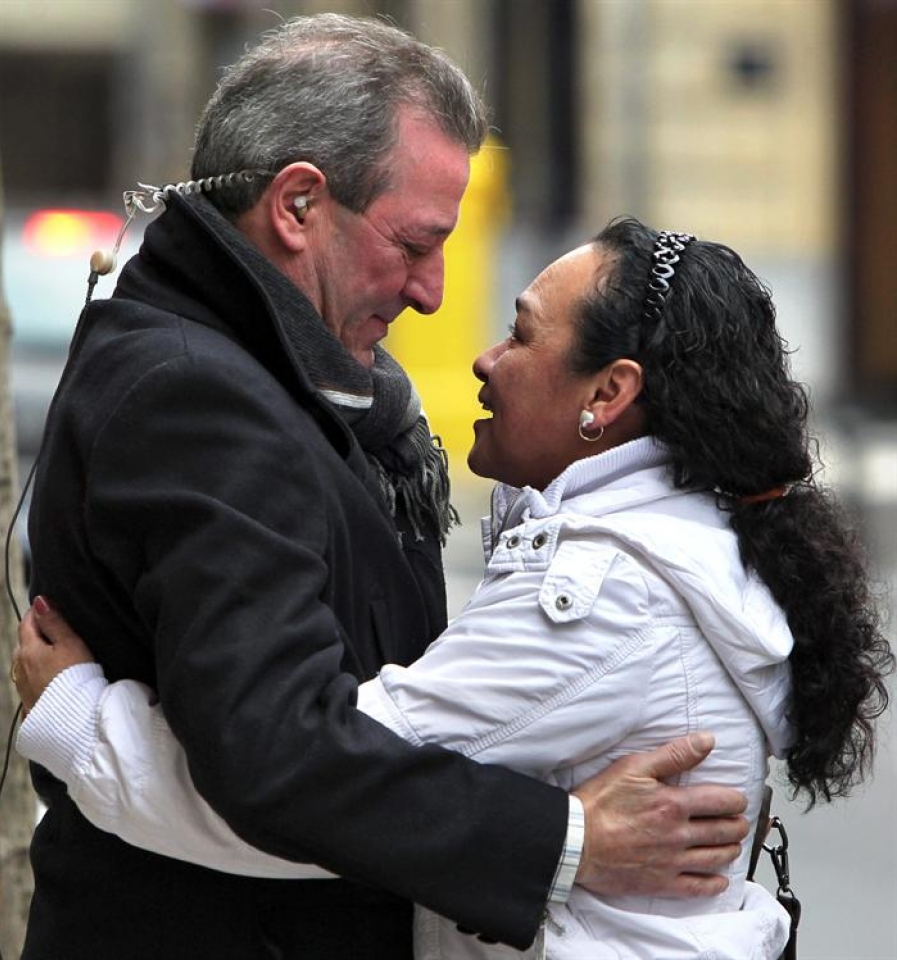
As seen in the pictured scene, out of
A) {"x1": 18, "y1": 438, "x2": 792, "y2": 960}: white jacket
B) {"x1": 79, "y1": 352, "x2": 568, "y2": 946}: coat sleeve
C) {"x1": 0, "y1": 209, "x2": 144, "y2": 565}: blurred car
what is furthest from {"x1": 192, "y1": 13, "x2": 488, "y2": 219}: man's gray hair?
{"x1": 0, "y1": 209, "x2": 144, "y2": 565}: blurred car

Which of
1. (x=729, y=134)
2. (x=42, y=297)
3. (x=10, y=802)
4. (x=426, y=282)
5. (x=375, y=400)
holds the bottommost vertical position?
(x=729, y=134)

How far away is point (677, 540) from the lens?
224cm

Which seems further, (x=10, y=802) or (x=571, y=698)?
(x=10, y=802)

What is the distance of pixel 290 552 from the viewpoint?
6.90 ft

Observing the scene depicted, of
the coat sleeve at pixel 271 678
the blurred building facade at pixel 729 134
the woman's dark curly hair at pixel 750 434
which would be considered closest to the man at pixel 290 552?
the coat sleeve at pixel 271 678

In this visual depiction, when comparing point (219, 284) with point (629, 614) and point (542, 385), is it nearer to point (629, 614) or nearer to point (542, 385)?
point (542, 385)

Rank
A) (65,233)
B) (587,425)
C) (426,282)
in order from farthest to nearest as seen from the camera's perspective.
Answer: (65,233) < (426,282) < (587,425)

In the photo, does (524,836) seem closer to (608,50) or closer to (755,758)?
(755,758)

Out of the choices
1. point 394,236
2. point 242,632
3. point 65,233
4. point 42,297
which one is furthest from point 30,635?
point 65,233

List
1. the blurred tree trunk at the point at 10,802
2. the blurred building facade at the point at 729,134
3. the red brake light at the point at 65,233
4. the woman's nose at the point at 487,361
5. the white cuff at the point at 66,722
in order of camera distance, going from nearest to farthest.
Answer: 1. the white cuff at the point at 66,722
2. the woman's nose at the point at 487,361
3. the blurred tree trunk at the point at 10,802
4. the red brake light at the point at 65,233
5. the blurred building facade at the point at 729,134

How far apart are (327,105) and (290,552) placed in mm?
612

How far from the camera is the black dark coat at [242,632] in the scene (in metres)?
2.07

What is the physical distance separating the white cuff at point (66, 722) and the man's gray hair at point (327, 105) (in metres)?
0.64

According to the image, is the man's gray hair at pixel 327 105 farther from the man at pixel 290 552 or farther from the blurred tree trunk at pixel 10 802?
the blurred tree trunk at pixel 10 802
